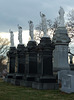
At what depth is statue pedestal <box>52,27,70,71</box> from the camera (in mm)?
22062

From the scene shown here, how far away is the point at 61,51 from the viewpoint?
22125mm

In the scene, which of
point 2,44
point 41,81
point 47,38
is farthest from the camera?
point 2,44

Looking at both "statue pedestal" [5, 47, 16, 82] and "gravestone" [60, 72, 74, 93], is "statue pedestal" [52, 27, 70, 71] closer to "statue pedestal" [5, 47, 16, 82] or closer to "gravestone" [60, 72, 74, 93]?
"gravestone" [60, 72, 74, 93]

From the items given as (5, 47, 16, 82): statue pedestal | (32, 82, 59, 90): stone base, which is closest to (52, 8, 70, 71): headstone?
(32, 82, 59, 90): stone base

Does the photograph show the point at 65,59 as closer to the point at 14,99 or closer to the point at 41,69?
the point at 41,69

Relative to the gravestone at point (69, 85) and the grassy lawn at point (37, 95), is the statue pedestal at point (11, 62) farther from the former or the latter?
the gravestone at point (69, 85)

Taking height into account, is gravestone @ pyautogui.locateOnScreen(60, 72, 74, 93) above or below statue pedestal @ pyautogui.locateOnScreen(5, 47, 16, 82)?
below

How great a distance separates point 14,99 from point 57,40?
11.0m

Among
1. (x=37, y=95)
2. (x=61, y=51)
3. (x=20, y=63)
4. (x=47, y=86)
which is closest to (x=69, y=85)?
(x=37, y=95)

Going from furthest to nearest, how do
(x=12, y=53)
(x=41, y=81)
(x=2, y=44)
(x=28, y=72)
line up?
(x=2, y=44)
(x=12, y=53)
(x=28, y=72)
(x=41, y=81)

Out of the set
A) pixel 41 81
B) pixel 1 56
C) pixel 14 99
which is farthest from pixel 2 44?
pixel 14 99

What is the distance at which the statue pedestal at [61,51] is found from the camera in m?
22.1

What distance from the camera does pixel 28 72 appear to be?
2184 centimetres

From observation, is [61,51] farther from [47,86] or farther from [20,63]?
[20,63]
